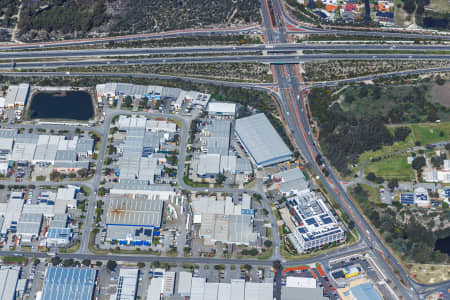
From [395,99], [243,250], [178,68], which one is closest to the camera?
[243,250]

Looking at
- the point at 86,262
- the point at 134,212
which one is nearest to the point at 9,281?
the point at 86,262

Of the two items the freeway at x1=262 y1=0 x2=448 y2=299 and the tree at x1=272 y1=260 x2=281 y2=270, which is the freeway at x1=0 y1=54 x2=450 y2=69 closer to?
the freeway at x1=262 y1=0 x2=448 y2=299

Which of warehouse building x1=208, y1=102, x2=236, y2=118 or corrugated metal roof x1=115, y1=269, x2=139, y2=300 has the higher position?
warehouse building x1=208, y1=102, x2=236, y2=118

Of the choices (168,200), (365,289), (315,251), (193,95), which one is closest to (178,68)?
(193,95)

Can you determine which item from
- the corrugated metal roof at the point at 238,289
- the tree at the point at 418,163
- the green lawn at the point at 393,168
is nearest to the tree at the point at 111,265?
the corrugated metal roof at the point at 238,289

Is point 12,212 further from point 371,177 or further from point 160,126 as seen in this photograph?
point 371,177

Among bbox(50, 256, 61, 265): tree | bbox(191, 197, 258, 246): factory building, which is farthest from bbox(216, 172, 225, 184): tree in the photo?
bbox(50, 256, 61, 265): tree

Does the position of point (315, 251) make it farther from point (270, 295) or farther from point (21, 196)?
point (21, 196)
